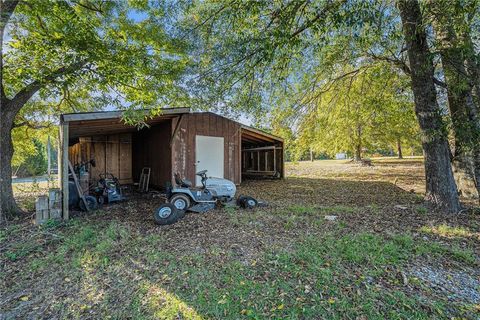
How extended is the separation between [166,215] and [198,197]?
912 mm

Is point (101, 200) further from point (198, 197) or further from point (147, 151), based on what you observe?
point (147, 151)

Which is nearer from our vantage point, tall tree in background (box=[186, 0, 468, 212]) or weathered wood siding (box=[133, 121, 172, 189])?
tall tree in background (box=[186, 0, 468, 212])

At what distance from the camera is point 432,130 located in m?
4.11

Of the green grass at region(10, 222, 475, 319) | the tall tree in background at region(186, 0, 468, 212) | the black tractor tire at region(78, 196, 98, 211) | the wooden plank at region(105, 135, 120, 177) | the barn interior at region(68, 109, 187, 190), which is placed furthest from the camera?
the wooden plank at region(105, 135, 120, 177)

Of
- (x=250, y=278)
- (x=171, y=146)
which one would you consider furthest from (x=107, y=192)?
(x=250, y=278)

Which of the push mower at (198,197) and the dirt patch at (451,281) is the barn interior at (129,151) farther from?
the dirt patch at (451,281)

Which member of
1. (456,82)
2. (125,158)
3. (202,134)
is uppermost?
(456,82)

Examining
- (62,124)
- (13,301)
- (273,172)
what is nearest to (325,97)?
(273,172)

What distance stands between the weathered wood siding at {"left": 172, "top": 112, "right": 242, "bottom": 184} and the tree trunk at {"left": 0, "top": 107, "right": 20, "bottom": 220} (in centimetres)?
380

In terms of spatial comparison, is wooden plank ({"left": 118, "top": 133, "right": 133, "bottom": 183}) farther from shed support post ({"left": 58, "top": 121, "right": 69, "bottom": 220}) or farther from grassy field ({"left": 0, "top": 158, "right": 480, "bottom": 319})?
grassy field ({"left": 0, "top": 158, "right": 480, "bottom": 319})

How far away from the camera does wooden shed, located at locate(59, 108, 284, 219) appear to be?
744 centimetres

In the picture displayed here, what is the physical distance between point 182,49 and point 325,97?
4.81 m

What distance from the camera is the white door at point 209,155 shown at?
8.03m

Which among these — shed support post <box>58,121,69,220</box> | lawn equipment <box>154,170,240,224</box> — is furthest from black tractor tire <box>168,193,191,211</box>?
shed support post <box>58,121,69,220</box>
